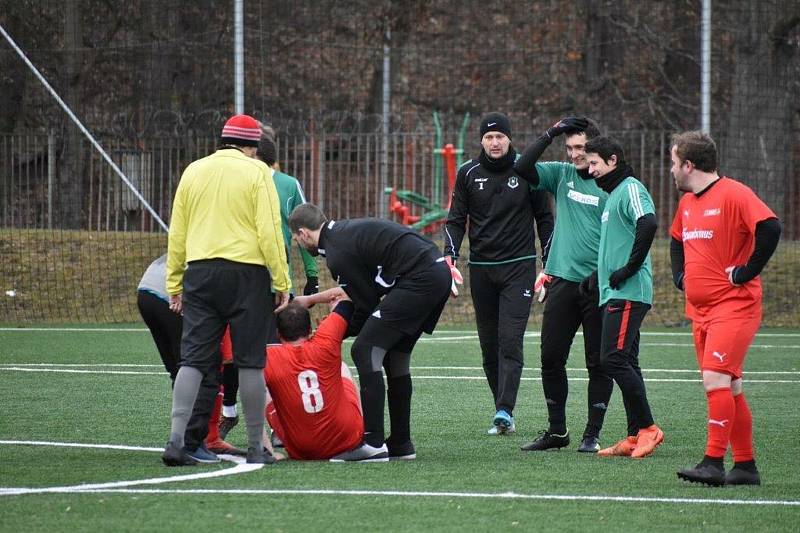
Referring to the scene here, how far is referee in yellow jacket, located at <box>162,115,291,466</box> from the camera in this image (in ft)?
24.1

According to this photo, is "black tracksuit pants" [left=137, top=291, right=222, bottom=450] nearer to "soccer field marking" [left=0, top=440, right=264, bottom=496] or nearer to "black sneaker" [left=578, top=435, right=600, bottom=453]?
"soccer field marking" [left=0, top=440, right=264, bottom=496]

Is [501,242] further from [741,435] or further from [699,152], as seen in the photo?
[741,435]

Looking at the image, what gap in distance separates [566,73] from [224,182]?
984 inches

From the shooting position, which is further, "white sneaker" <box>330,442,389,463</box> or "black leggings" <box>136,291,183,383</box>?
"black leggings" <box>136,291,183,383</box>

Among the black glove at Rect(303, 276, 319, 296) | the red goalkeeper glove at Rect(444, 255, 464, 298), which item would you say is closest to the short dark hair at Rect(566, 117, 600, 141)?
the red goalkeeper glove at Rect(444, 255, 464, 298)

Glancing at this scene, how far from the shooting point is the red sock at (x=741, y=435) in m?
7.03

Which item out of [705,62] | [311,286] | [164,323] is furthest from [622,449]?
[705,62]

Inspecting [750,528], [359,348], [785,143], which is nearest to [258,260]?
[359,348]

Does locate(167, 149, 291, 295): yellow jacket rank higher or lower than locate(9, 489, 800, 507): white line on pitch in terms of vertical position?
higher

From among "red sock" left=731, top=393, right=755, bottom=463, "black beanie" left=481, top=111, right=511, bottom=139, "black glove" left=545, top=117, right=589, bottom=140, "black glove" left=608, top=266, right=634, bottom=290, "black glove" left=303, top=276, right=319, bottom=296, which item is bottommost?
"red sock" left=731, top=393, right=755, bottom=463

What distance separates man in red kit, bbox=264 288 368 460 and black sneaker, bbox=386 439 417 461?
0.19m

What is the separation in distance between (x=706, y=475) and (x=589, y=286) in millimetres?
1788

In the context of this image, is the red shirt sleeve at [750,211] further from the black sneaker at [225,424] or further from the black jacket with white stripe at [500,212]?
the black sneaker at [225,424]

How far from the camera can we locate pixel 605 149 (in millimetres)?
8203
